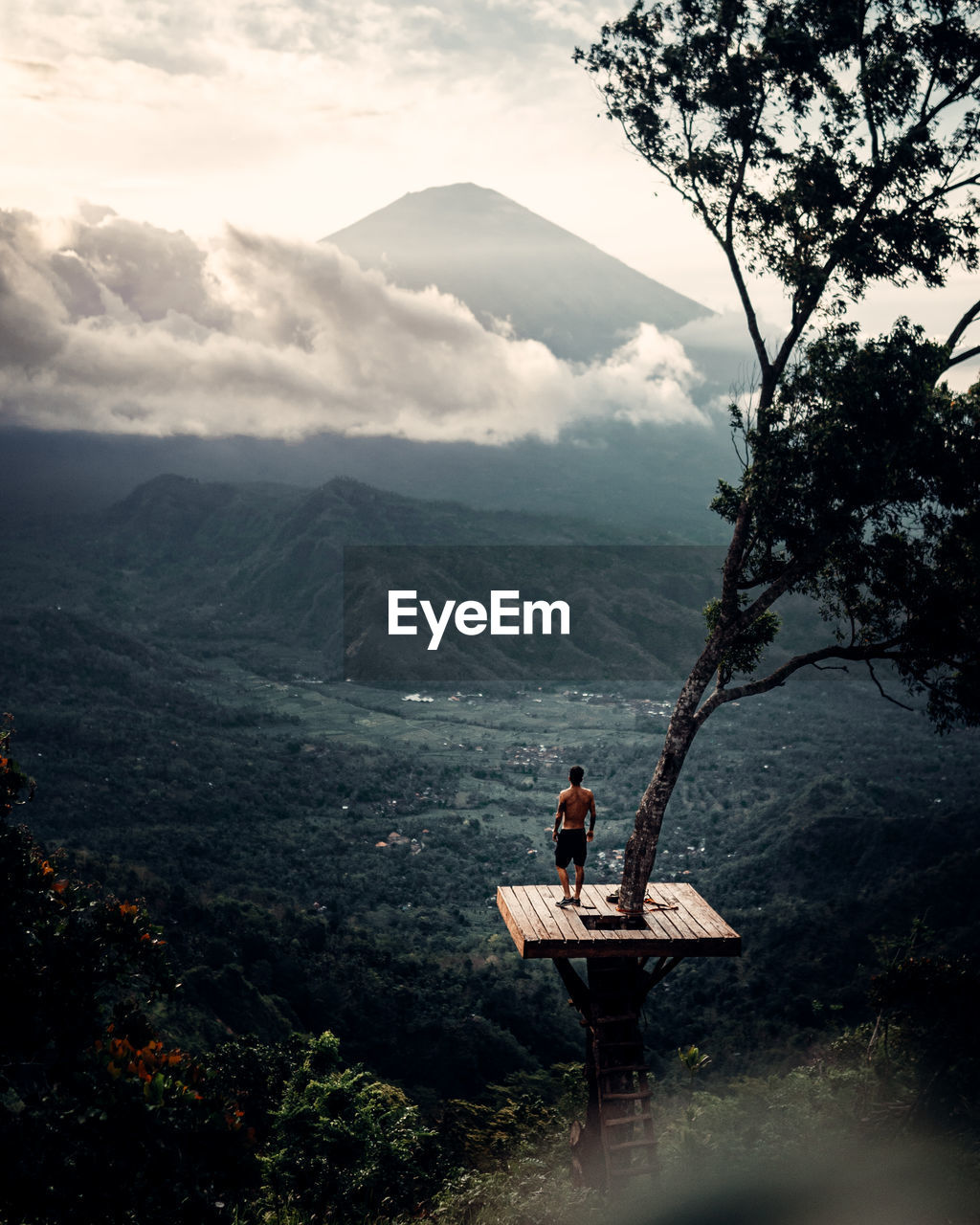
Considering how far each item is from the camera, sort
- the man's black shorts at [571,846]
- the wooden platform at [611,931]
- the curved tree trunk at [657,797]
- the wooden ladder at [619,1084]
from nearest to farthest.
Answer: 1. the wooden platform at [611,931]
2. the wooden ladder at [619,1084]
3. the curved tree trunk at [657,797]
4. the man's black shorts at [571,846]

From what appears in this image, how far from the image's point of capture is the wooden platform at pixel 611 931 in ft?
32.1

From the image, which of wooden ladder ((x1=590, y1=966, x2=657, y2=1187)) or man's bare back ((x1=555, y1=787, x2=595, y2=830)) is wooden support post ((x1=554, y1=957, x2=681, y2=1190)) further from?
man's bare back ((x1=555, y1=787, x2=595, y2=830))

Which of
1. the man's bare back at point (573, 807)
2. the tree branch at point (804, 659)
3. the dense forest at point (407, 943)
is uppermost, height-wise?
the tree branch at point (804, 659)

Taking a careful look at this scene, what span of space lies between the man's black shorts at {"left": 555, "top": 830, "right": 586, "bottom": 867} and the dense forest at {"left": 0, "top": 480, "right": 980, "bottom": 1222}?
3569 millimetres

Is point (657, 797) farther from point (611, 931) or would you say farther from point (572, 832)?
point (611, 931)

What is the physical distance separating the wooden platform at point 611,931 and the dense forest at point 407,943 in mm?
2816

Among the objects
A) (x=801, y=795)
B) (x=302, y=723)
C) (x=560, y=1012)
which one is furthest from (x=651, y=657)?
(x=560, y=1012)

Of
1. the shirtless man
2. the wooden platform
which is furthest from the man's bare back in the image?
the wooden platform

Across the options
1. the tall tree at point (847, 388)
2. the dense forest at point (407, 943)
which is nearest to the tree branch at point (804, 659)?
the tall tree at point (847, 388)

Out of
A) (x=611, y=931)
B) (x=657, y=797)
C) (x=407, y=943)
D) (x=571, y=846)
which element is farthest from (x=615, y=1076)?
(x=407, y=943)

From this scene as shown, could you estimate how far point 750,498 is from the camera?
34.4 ft

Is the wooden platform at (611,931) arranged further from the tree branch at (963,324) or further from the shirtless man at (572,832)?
the tree branch at (963,324)

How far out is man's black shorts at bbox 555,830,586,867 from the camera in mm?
10750

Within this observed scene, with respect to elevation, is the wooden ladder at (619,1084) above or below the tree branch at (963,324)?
below
